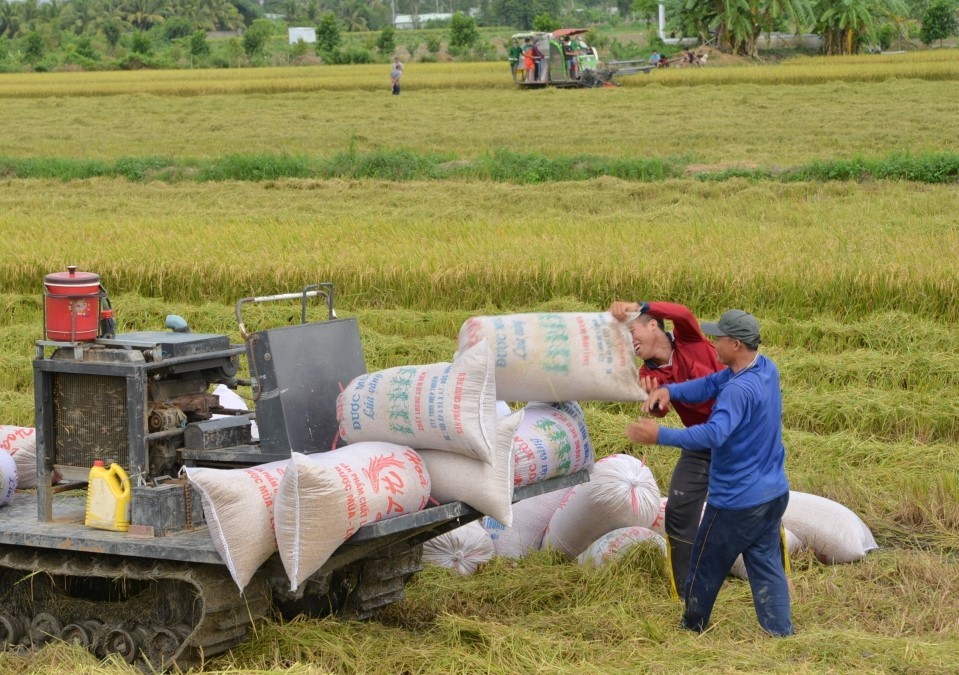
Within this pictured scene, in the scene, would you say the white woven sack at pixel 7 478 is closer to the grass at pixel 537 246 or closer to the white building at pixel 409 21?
the grass at pixel 537 246

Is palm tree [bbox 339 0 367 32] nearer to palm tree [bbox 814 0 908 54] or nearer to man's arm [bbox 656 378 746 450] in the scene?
palm tree [bbox 814 0 908 54]

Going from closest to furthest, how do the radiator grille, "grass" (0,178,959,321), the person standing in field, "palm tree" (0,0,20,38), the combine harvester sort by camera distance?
the radiator grille < "grass" (0,178,959,321) < the person standing in field < the combine harvester < "palm tree" (0,0,20,38)

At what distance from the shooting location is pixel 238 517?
14.2 feet

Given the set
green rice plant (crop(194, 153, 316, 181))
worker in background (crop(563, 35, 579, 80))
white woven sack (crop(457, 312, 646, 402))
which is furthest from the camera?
worker in background (crop(563, 35, 579, 80))

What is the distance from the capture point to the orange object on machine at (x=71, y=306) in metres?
5.00

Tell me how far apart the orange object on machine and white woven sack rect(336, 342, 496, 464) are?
1.12 m

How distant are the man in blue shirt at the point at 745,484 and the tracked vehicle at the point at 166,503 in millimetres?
710

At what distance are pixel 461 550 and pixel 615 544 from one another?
0.72 meters

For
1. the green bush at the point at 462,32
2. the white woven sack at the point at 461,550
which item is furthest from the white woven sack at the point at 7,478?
the green bush at the point at 462,32

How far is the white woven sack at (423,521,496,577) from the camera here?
19.2ft

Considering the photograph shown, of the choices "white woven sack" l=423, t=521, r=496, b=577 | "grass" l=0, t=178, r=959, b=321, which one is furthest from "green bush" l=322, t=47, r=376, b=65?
"white woven sack" l=423, t=521, r=496, b=577

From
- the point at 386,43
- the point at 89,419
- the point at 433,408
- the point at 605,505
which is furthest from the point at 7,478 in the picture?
the point at 386,43

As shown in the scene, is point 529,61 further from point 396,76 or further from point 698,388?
point 698,388

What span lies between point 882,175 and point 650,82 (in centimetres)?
1734
